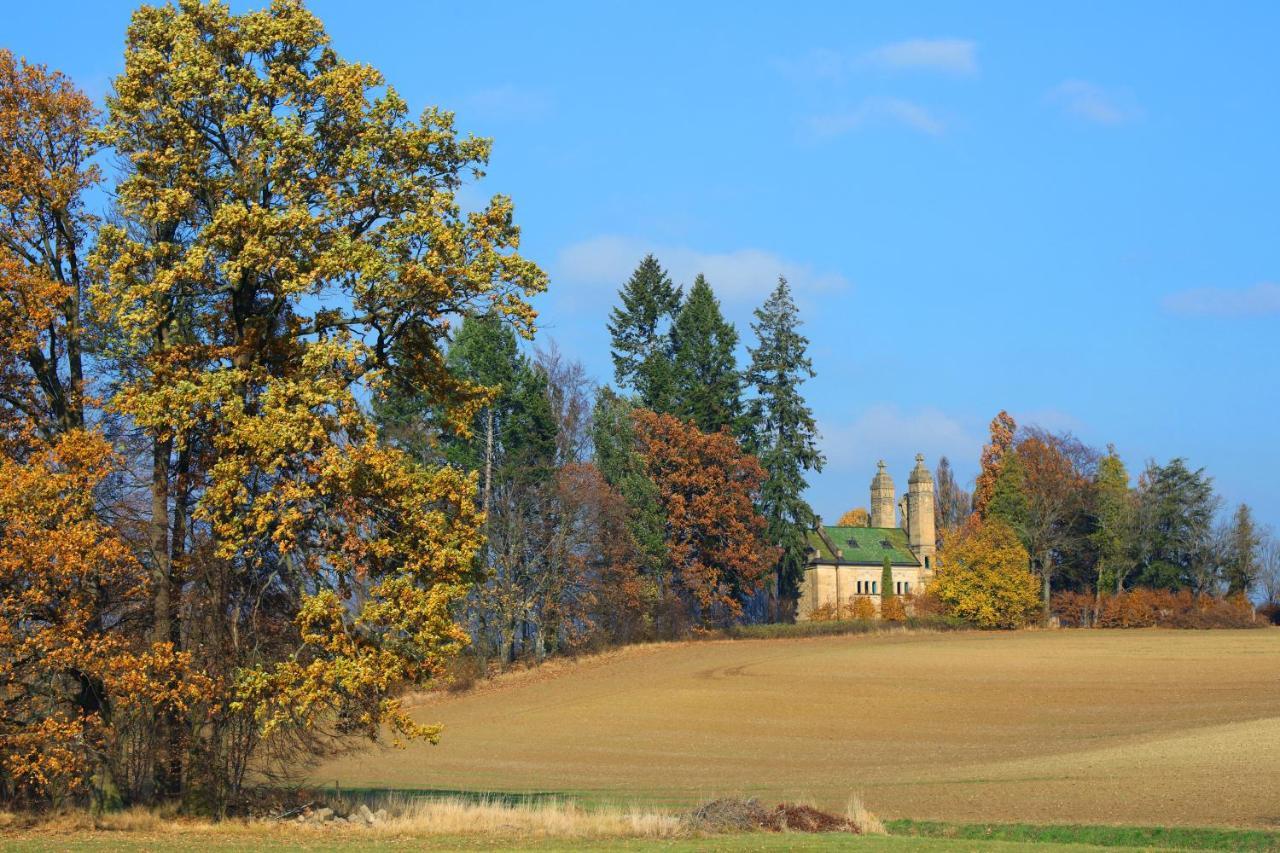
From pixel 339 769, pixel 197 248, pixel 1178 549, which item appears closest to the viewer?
pixel 197 248

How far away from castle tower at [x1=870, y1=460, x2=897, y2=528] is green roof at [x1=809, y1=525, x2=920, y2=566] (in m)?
6.65

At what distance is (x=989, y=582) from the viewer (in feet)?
302

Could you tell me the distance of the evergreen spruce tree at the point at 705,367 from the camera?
87375 millimetres

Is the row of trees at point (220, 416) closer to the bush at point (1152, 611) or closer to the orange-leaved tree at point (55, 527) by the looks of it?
the orange-leaved tree at point (55, 527)

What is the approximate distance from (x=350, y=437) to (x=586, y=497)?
47.8 metres

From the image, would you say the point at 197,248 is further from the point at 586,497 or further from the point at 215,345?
the point at 586,497

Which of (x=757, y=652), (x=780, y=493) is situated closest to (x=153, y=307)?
(x=757, y=652)

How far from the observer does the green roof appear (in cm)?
10919

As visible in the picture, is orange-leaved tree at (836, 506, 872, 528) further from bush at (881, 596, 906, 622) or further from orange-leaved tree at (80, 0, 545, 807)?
orange-leaved tree at (80, 0, 545, 807)

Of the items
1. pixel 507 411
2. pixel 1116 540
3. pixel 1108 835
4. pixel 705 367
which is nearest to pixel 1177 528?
pixel 1116 540

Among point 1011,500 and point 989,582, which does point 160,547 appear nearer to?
point 989,582

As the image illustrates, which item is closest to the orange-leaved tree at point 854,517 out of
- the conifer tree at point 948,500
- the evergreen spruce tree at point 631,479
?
the conifer tree at point 948,500

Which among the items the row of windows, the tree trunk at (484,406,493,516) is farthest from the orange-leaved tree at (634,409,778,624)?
the row of windows

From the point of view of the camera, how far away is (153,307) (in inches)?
904
